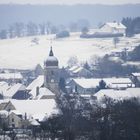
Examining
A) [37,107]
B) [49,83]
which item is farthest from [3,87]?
[37,107]

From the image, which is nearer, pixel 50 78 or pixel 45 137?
pixel 45 137

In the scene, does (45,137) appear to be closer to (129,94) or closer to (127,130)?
(127,130)

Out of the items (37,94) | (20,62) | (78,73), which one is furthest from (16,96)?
(20,62)

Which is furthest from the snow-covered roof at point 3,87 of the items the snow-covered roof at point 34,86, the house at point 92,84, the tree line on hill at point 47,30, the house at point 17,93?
the tree line on hill at point 47,30

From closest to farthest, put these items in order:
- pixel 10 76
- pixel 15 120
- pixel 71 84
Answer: pixel 15 120, pixel 71 84, pixel 10 76

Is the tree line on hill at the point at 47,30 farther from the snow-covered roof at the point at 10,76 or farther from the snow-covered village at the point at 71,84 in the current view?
the snow-covered roof at the point at 10,76

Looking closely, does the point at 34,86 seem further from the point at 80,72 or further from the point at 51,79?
A: the point at 80,72

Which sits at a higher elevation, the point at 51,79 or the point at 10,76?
the point at 51,79
